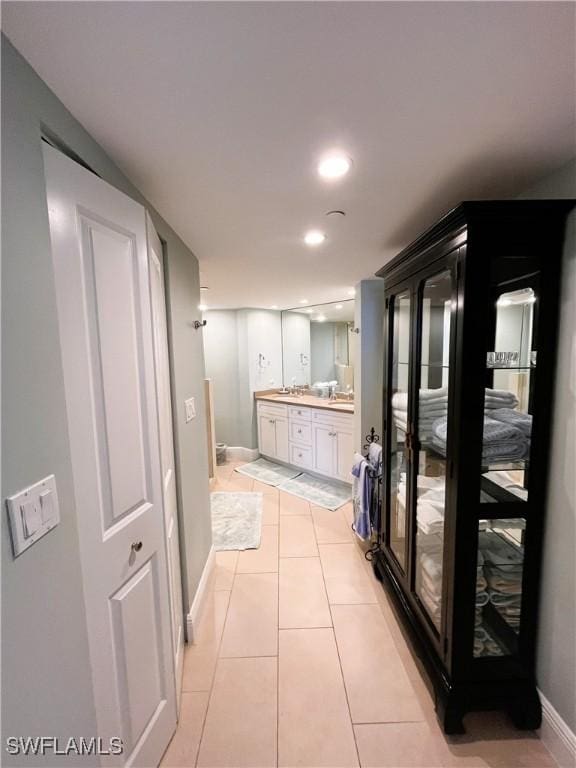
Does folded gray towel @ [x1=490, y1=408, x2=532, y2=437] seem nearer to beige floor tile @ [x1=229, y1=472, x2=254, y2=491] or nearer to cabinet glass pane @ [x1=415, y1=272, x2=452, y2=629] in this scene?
cabinet glass pane @ [x1=415, y1=272, x2=452, y2=629]

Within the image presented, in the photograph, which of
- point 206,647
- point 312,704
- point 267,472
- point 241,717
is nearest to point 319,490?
point 267,472

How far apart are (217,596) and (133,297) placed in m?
2.00

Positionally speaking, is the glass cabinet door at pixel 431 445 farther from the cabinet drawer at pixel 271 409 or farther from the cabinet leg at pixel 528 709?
the cabinet drawer at pixel 271 409

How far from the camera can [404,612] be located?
63.4 inches

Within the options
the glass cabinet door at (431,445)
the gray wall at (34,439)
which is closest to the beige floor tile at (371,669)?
the glass cabinet door at (431,445)

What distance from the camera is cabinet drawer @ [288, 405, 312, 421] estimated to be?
3.79 m

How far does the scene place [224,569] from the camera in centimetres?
226

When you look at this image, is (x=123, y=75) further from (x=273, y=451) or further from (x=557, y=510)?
(x=273, y=451)

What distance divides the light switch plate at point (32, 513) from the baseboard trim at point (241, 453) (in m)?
3.92

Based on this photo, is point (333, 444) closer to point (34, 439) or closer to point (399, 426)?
point (399, 426)

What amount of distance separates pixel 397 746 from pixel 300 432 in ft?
9.38

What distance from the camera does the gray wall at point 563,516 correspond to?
107 centimetres

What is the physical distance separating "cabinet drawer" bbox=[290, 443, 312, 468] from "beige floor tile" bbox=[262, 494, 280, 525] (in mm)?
706

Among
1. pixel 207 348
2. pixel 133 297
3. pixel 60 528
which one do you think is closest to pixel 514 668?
pixel 60 528
